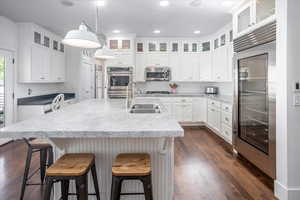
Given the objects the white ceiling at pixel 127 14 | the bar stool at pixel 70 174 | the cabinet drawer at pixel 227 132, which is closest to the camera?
the bar stool at pixel 70 174

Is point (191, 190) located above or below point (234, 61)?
below

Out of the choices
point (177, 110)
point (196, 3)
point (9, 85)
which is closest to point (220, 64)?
point (177, 110)

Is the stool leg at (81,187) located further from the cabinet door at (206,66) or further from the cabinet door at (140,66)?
the cabinet door at (206,66)

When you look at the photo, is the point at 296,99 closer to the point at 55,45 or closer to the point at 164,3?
the point at 164,3

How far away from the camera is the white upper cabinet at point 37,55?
4695 mm

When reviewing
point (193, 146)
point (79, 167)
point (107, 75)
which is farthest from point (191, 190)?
point (107, 75)

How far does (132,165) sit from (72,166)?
16.7 inches

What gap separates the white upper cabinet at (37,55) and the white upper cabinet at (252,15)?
429 centimetres

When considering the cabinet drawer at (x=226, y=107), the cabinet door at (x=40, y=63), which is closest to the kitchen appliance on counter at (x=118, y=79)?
the cabinet door at (x=40, y=63)

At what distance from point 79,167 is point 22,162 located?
2438 mm

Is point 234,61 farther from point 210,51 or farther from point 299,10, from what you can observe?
point 210,51

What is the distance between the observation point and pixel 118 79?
5.82 meters

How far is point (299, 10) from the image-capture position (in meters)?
2.16

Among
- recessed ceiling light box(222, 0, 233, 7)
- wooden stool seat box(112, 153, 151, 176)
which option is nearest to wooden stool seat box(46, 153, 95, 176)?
wooden stool seat box(112, 153, 151, 176)
